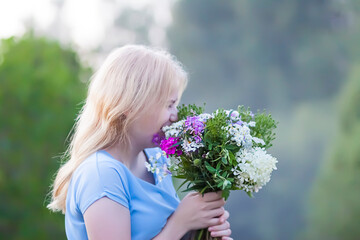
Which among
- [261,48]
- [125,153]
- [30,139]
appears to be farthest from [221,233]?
[261,48]

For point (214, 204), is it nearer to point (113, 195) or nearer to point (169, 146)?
point (169, 146)

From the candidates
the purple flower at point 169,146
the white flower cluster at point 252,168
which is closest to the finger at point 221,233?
the white flower cluster at point 252,168

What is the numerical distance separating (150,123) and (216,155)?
320 millimetres

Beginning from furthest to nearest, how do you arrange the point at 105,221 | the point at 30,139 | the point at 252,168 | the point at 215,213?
the point at 30,139 < the point at 215,213 < the point at 252,168 < the point at 105,221

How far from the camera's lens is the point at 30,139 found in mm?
8461

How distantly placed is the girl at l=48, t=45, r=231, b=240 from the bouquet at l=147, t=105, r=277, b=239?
73mm

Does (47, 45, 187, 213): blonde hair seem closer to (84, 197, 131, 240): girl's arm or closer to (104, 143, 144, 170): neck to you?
(104, 143, 144, 170): neck

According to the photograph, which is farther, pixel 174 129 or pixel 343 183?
pixel 343 183

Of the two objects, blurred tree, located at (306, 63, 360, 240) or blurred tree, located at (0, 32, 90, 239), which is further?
blurred tree, located at (306, 63, 360, 240)

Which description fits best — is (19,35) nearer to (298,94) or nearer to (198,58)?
(198,58)

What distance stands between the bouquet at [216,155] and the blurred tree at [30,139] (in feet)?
22.0

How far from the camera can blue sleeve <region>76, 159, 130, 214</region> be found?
178 cm

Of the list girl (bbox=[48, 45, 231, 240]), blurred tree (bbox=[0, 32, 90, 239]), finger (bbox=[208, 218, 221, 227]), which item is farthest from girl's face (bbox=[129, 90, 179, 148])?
blurred tree (bbox=[0, 32, 90, 239])

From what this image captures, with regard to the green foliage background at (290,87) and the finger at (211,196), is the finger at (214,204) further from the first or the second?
the green foliage background at (290,87)
